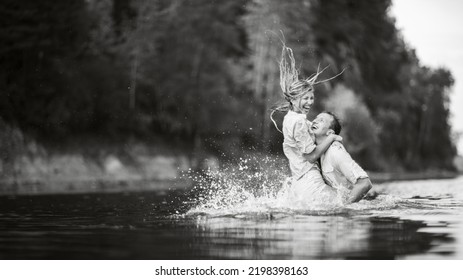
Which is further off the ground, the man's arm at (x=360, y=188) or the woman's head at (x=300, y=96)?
the woman's head at (x=300, y=96)

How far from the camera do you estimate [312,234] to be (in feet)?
27.6

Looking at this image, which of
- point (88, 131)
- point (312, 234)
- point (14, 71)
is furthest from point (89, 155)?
point (312, 234)

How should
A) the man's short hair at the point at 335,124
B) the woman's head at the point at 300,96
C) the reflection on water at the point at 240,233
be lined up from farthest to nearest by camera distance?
the man's short hair at the point at 335,124, the woman's head at the point at 300,96, the reflection on water at the point at 240,233

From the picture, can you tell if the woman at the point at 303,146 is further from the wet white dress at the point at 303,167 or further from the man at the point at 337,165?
the man at the point at 337,165

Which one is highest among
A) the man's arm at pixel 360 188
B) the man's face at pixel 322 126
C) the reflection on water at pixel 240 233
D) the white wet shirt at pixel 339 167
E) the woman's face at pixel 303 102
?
the woman's face at pixel 303 102

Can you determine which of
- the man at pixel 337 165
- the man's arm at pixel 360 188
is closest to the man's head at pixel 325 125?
the man at pixel 337 165

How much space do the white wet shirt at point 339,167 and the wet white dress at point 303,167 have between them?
0.15 m

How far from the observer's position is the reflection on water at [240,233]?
715 centimetres

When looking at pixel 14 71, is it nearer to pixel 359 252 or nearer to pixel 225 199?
pixel 225 199

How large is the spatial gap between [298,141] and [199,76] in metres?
32.1

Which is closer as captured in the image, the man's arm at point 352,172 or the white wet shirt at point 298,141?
the white wet shirt at point 298,141

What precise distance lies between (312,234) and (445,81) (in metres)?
36.1

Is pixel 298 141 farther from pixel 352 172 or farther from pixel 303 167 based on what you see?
pixel 352 172

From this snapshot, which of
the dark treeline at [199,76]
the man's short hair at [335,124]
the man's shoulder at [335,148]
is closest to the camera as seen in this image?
the man's shoulder at [335,148]
